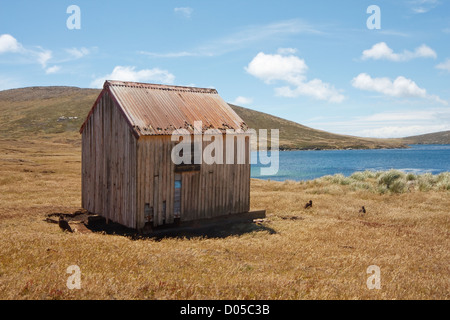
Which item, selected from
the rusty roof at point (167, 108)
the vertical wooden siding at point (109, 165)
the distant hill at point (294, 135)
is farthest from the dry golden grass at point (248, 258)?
the distant hill at point (294, 135)

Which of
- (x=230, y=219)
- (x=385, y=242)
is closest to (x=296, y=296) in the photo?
(x=385, y=242)

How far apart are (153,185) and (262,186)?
16.8m

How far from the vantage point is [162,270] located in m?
8.25

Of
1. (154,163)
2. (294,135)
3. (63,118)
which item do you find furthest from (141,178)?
Answer: (294,135)

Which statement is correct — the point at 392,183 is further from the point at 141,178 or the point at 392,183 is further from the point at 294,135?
the point at 294,135

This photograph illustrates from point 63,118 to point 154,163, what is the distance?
10805 cm

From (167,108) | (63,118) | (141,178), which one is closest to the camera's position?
(141,178)

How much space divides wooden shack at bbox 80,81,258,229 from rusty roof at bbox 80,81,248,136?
1.5 inches

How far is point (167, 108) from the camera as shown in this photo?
1484 centimetres

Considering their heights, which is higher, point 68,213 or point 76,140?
point 76,140

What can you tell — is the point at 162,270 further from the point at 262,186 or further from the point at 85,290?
the point at 262,186

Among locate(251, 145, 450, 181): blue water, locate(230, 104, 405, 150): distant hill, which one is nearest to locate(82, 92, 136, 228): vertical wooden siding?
locate(251, 145, 450, 181): blue water

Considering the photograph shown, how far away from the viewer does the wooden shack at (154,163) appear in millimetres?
13250

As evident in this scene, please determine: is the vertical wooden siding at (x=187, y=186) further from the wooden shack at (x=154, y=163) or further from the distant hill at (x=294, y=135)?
the distant hill at (x=294, y=135)
